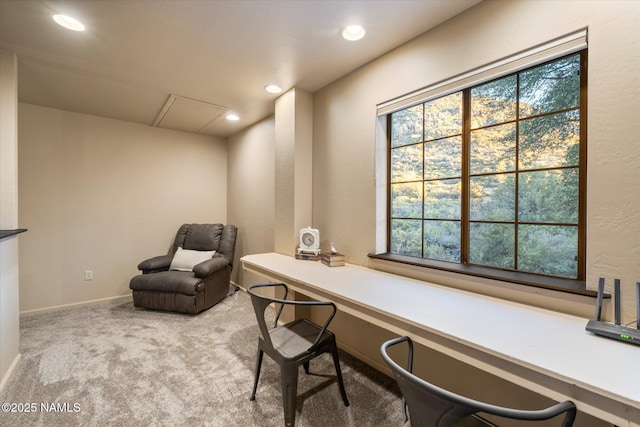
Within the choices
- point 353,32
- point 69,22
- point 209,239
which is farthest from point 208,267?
point 353,32

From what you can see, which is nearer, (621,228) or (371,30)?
(621,228)

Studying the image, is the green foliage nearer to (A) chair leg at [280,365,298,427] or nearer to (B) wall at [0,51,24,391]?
(A) chair leg at [280,365,298,427]

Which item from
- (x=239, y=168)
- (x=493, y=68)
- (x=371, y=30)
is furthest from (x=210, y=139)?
(x=493, y=68)

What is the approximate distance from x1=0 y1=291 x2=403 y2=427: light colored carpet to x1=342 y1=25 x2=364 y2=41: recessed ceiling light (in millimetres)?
2406

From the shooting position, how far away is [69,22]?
170 cm

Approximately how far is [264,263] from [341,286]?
0.87m

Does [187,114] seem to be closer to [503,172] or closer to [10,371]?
[10,371]

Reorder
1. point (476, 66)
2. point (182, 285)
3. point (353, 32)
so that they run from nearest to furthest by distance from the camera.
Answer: point (476, 66), point (353, 32), point (182, 285)

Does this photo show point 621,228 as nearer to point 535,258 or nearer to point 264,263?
point 535,258

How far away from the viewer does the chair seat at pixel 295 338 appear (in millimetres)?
1509

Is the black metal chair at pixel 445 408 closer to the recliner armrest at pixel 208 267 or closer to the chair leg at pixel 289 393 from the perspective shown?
the chair leg at pixel 289 393

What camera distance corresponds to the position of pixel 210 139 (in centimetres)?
424

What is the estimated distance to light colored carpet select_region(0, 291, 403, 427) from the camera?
155 centimetres

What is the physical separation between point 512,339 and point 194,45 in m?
2.52
